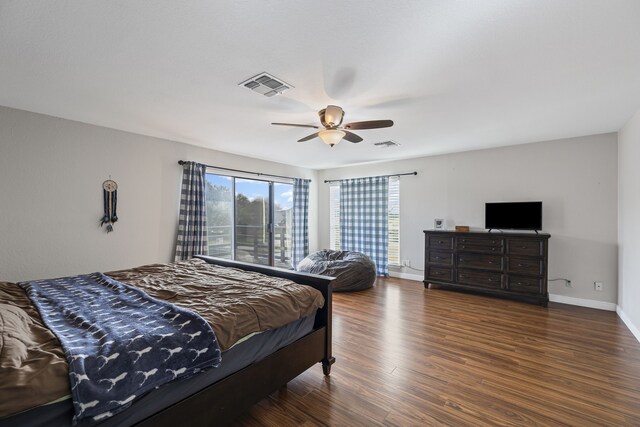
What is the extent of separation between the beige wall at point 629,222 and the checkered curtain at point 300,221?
16.9 ft

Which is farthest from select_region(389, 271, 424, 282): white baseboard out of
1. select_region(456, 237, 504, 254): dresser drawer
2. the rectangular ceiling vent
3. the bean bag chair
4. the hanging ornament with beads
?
the hanging ornament with beads

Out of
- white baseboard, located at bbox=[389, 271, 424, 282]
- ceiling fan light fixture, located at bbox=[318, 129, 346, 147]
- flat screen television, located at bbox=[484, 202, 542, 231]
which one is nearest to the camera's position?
ceiling fan light fixture, located at bbox=[318, 129, 346, 147]

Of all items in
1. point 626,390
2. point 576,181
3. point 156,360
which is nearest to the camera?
point 156,360

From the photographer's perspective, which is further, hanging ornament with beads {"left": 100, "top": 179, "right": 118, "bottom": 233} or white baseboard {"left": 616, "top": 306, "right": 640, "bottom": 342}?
hanging ornament with beads {"left": 100, "top": 179, "right": 118, "bottom": 233}

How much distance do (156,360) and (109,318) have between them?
0.52 meters

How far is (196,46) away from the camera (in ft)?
6.41

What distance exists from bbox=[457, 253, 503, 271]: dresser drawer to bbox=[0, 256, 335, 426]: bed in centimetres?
324

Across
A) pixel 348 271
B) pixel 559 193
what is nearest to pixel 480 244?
pixel 559 193

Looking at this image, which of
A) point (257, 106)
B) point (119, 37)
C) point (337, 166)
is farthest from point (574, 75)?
point (337, 166)

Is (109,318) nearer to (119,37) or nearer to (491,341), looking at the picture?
(119,37)

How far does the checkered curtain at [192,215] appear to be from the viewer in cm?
436

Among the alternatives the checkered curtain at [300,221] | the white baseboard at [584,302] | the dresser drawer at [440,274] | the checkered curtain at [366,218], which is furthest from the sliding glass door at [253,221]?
the white baseboard at [584,302]

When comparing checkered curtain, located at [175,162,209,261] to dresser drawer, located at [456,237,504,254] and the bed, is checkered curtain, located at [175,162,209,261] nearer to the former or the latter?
the bed

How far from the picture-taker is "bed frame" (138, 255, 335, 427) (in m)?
1.44
